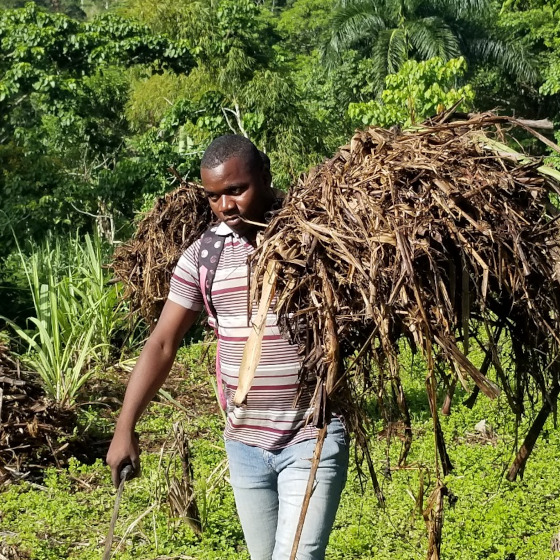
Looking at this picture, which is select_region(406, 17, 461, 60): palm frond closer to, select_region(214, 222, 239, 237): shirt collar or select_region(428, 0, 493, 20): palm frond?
select_region(428, 0, 493, 20): palm frond

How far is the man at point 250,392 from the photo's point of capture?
2.60m

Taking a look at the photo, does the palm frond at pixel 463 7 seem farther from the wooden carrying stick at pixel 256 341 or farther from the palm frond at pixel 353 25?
the wooden carrying stick at pixel 256 341

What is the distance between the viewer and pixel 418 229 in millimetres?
2062

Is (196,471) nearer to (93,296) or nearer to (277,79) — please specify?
(93,296)

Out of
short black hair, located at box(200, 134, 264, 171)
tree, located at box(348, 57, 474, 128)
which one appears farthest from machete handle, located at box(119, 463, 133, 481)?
tree, located at box(348, 57, 474, 128)

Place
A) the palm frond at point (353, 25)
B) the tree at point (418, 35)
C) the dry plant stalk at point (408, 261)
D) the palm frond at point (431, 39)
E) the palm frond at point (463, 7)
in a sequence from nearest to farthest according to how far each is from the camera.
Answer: the dry plant stalk at point (408, 261) → the palm frond at point (431, 39) → the tree at point (418, 35) → the palm frond at point (463, 7) → the palm frond at point (353, 25)

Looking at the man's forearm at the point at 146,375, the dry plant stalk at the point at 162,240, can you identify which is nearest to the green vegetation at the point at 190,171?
the man's forearm at the point at 146,375

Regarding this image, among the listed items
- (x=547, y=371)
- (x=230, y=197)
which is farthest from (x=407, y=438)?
(x=230, y=197)

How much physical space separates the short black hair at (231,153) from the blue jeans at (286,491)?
0.82 meters

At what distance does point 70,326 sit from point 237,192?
5.07 m

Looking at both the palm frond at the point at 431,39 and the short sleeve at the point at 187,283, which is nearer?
the short sleeve at the point at 187,283

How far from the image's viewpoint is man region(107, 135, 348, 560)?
260cm

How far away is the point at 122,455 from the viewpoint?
2670mm

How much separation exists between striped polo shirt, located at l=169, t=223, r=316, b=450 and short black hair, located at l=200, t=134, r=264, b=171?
0.20 m
